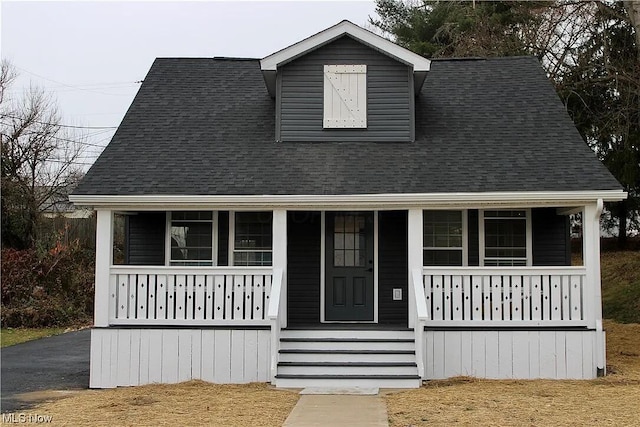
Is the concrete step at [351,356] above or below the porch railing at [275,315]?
below

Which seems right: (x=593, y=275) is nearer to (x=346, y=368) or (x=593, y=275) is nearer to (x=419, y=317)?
(x=419, y=317)

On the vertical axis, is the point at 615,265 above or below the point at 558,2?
below

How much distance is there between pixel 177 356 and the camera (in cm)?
1099

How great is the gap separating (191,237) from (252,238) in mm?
1056

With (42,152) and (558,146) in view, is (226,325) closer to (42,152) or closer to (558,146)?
(558,146)

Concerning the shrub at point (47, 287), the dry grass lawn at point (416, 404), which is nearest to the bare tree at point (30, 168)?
the shrub at point (47, 287)

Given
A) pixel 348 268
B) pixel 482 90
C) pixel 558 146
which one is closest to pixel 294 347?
pixel 348 268

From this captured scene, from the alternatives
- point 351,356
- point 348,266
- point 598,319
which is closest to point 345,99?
point 348,266

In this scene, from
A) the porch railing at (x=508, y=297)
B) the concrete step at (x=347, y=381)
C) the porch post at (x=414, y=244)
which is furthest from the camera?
the porch post at (x=414, y=244)

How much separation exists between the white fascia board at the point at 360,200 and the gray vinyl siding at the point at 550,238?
5.31 ft

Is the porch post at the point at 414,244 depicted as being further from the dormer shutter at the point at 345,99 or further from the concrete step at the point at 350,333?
the dormer shutter at the point at 345,99

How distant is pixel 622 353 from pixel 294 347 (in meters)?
6.46

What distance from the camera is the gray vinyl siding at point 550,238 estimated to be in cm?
1283

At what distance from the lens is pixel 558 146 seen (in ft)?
40.8
